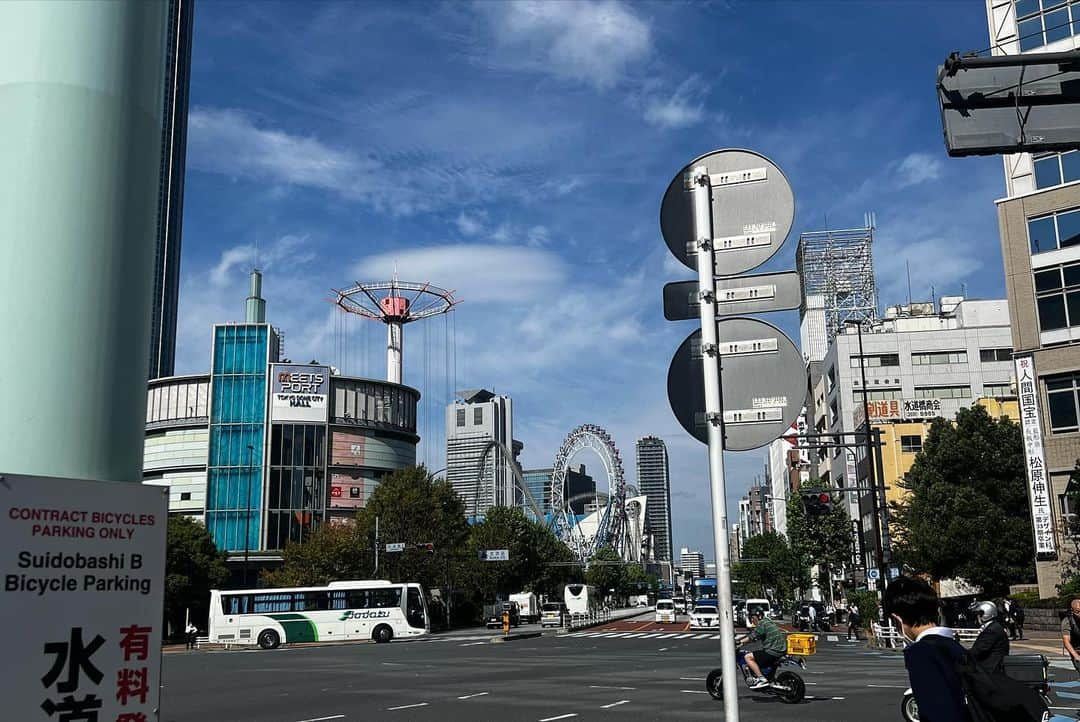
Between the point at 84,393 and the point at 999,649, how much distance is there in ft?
29.1

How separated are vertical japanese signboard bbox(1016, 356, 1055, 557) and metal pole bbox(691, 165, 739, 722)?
3823 cm

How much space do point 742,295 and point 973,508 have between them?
4341 cm

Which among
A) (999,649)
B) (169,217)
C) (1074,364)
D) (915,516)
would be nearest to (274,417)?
(915,516)

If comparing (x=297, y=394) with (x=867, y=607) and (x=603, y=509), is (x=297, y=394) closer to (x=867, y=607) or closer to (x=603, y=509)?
(x=867, y=607)

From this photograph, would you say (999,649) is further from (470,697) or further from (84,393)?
(470,697)

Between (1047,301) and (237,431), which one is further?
(237,431)

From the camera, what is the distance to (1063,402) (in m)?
38.1

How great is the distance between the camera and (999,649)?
358 inches

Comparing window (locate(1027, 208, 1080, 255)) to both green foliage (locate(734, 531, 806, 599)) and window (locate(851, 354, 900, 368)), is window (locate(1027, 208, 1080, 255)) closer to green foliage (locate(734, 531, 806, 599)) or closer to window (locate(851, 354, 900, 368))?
green foliage (locate(734, 531, 806, 599))

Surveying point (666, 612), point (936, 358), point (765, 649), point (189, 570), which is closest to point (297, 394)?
point (189, 570)

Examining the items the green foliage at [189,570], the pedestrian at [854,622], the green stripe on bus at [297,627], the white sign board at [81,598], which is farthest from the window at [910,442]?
the white sign board at [81,598]

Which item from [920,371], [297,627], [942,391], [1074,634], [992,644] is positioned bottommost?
[297,627]

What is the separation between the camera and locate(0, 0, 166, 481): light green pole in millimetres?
3193

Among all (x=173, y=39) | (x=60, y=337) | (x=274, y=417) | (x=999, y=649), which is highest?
(x=173, y=39)
